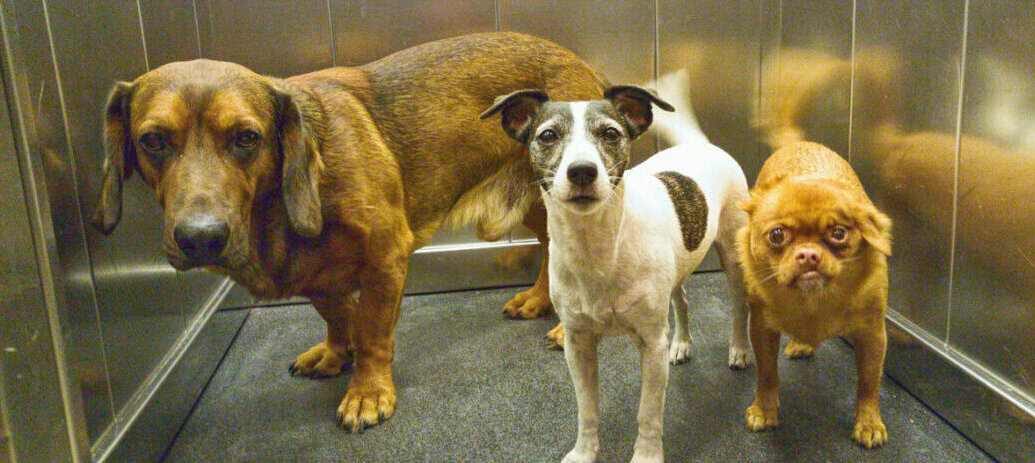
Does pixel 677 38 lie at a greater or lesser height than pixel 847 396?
greater

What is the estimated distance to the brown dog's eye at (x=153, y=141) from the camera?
1920 millimetres

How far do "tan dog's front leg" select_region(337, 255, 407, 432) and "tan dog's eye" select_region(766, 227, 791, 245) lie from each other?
51.3 inches

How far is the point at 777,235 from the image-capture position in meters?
1.92

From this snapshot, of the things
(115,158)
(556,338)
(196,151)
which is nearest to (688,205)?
(556,338)

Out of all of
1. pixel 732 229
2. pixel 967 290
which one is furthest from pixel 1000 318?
pixel 732 229

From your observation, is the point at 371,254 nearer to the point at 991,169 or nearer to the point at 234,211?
the point at 234,211

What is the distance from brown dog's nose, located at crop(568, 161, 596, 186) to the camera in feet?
5.42

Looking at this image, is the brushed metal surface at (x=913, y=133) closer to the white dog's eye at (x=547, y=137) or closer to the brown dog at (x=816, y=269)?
the brown dog at (x=816, y=269)

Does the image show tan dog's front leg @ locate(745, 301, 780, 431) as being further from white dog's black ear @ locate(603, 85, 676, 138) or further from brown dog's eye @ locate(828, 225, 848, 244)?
white dog's black ear @ locate(603, 85, 676, 138)

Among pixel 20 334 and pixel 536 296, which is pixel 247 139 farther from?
pixel 536 296

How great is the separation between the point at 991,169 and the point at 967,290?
398mm

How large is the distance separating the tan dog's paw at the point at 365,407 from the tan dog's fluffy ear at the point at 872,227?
166cm

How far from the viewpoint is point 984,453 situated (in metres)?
2.14

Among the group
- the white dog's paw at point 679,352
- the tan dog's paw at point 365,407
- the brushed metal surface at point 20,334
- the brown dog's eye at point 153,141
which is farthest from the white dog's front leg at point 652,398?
the brushed metal surface at point 20,334
